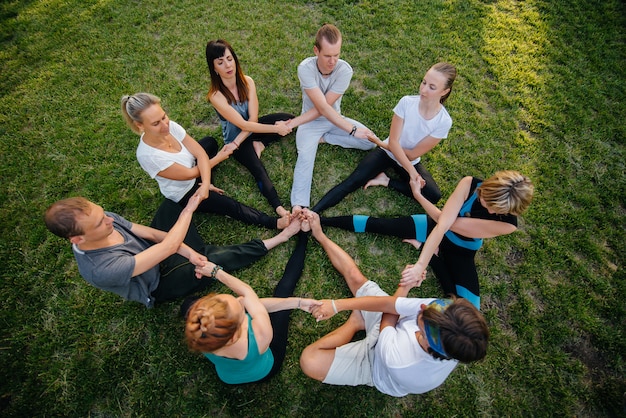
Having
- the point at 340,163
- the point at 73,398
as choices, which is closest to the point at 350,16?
the point at 340,163

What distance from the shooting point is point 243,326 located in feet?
9.37

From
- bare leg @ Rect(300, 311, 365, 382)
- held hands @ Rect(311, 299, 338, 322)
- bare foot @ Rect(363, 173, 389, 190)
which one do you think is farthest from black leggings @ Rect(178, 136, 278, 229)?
bare leg @ Rect(300, 311, 365, 382)

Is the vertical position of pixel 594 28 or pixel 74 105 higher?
pixel 594 28

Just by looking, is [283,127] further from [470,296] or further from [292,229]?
[470,296]

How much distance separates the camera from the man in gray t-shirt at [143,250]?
2773 millimetres

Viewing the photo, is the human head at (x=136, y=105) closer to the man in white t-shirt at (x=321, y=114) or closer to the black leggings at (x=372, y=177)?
the man in white t-shirt at (x=321, y=114)

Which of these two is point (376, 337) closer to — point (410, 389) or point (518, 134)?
point (410, 389)

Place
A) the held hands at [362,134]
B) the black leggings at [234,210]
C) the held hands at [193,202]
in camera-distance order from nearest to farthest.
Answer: the held hands at [193,202], the black leggings at [234,210], the held hands at [362,134]

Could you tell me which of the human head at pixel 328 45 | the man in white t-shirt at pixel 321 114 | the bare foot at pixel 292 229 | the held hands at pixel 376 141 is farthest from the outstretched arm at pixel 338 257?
the human head at pixel 328 45

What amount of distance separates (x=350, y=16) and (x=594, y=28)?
4.37 m

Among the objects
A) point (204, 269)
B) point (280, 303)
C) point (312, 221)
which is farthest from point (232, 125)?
point (280, 303)

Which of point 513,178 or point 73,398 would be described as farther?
point 73,398

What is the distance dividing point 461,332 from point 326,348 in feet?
5.02

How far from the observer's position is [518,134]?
200 inches
